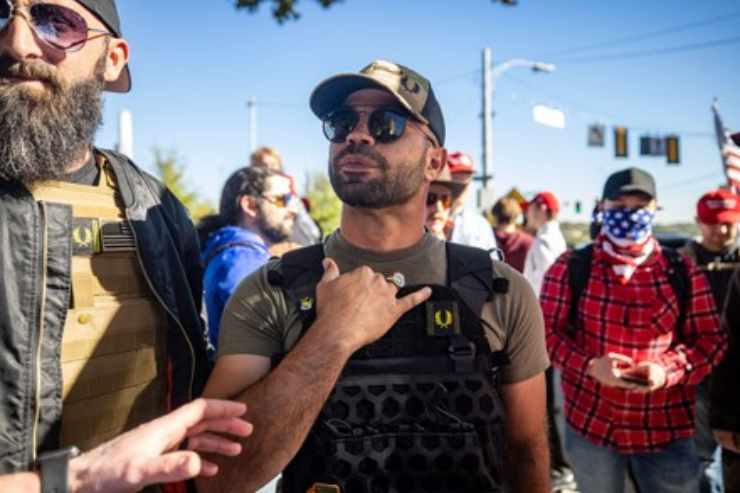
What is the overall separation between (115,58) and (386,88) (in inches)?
37.4

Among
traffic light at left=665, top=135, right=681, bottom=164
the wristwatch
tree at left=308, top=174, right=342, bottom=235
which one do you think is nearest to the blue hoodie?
the wristwatch

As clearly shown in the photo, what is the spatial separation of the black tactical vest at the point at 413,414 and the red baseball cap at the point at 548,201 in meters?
4.97

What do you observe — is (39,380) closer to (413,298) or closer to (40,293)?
(40,293)

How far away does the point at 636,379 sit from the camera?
10.4 feet

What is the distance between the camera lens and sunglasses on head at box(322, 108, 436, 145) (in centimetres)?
223

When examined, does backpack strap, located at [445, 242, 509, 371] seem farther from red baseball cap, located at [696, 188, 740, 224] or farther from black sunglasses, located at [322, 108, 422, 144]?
red baseball cap, located at [696, 188, 740, 224]

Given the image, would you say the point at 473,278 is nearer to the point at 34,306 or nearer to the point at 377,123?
the point at 377,123

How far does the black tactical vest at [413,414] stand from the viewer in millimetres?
1947

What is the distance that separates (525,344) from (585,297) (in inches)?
60.1

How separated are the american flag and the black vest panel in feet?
6.86

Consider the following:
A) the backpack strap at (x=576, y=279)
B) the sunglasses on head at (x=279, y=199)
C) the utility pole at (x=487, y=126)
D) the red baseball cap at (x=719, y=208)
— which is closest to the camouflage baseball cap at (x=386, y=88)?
the backpack strap at (x=576, y=279)

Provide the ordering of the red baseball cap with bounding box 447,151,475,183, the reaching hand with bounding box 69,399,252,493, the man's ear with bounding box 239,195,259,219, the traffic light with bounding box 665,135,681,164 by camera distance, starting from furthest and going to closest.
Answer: the traffic light with bounding box 665,135,681,164 < the red baseball cap with bounding box 447,151,475,183 < the man's ear with bounding box 239,195,259,219 < the reaching hand with bounding box 69,399,252,493

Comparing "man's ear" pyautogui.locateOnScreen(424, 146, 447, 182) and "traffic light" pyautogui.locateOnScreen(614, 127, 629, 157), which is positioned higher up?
"traffic light" pyautogui.locateOnScreen(614, 127, 629, 157)

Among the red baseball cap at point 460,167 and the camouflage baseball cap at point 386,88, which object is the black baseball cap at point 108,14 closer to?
the camouflage baseball cap at point 386,88
